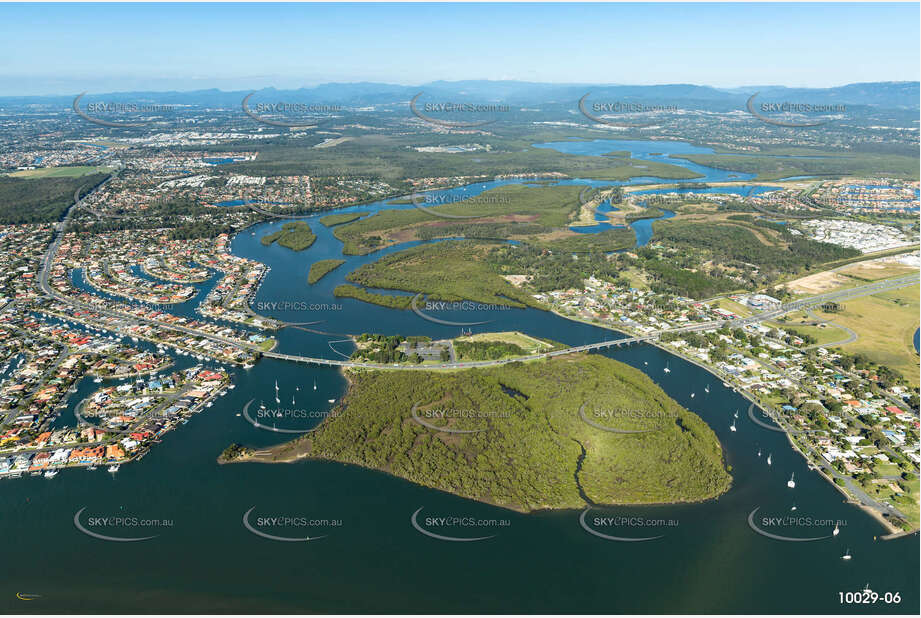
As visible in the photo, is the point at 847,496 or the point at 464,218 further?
the point at 464,218

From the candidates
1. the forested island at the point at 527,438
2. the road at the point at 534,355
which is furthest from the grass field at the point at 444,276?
the forested island at the point at 527,438

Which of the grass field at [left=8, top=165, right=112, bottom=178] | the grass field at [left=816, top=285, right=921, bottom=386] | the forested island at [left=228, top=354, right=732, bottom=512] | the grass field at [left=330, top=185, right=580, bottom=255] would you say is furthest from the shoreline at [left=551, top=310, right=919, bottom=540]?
the grass field at [left=8, top=165, right=112, bottom=178]

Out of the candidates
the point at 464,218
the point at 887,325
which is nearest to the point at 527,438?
the point at 887,325

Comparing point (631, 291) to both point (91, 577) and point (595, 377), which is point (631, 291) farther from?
point (91, 577)

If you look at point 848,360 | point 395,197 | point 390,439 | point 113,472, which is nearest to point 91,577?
point 113,472

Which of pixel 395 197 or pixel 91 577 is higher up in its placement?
pixel 395 197

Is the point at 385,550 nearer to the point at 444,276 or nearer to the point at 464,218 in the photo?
the point at 444,276
